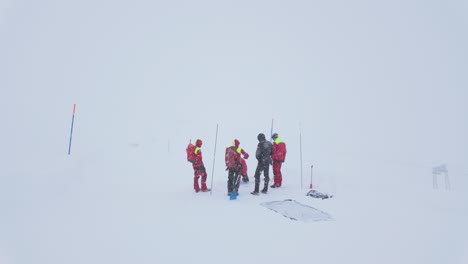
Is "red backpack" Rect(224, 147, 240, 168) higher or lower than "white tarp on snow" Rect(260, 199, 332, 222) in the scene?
higher

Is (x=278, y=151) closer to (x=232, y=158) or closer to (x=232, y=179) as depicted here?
(x=232, y=158)

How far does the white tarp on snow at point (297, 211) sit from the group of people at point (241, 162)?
4.62ft

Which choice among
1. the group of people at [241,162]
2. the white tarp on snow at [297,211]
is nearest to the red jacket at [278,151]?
the group of people at [241,162]

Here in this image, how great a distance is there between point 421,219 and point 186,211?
7.00 m

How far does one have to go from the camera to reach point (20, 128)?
16.9 metres

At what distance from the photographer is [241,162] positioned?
11.6 m

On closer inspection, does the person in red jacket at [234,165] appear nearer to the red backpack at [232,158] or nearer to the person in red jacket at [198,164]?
the red backpack at [232,158]

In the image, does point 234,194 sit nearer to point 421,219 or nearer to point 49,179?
point 421,219

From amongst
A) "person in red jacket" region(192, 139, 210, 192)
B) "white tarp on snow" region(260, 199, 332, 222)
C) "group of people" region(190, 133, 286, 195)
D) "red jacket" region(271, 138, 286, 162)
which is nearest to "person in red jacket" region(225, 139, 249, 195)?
"group of people" region(190, 133, 286, 195)

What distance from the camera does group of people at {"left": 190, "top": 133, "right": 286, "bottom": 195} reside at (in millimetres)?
10695

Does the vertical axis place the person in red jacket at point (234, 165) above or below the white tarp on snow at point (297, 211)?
above

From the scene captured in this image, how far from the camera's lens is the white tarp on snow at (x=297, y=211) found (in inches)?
333

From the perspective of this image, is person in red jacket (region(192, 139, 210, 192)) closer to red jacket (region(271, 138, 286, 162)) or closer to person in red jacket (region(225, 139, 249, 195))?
person in red jacket (region(225, 139, 249, 195))

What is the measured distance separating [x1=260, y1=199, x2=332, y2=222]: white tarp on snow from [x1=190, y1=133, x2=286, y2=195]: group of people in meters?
1.41
